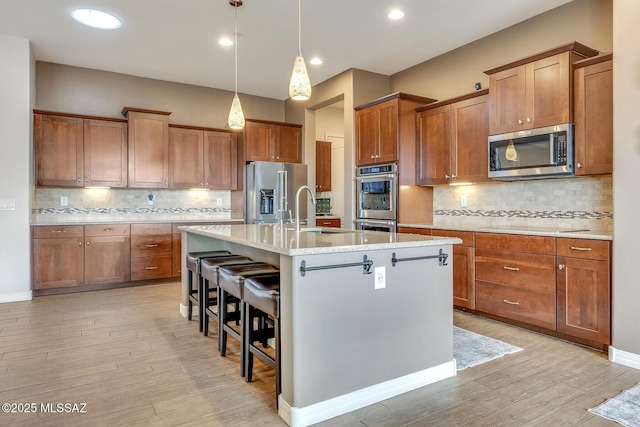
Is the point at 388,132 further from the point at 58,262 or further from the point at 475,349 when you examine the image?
the point at 58,262

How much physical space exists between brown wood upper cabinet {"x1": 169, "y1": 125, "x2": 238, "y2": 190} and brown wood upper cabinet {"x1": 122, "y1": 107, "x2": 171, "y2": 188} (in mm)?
145

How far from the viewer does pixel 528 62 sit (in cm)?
356

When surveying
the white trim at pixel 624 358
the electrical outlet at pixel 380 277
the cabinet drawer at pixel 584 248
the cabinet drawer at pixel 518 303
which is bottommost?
the white trim at pixel 624 358

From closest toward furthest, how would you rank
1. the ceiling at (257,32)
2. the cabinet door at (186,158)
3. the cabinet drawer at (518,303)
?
the cabinet drawer at (518,303), the ceiling at (257,32), the cabinet door at (186,158)

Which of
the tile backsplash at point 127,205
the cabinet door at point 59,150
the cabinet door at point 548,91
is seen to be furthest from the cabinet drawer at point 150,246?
the cabinet door at point 548,91

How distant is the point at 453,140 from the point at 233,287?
119 inches

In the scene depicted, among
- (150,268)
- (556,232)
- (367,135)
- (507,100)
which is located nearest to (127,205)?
(150,268)

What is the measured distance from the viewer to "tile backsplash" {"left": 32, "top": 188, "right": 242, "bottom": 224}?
531cm

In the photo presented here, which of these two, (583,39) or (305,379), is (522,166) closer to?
(583,39)

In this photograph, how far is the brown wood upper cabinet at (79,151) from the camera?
5000mm

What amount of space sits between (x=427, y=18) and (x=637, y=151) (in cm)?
228

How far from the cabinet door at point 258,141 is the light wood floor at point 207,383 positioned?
10.8 ft

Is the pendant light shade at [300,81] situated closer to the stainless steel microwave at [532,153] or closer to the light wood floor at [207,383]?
the light wood floor at [207,383]

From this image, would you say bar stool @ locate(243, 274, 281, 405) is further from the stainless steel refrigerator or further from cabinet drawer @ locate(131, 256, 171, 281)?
the stainless steel refrigerator
